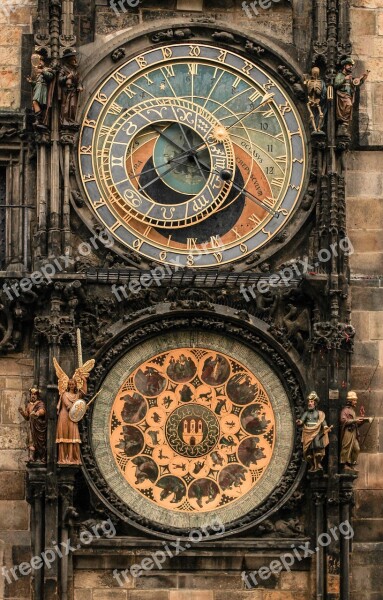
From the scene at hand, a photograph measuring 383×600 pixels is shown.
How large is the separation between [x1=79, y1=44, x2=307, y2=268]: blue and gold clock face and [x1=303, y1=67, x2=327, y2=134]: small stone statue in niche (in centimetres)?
22

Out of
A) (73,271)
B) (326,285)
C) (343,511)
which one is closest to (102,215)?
(73,271)

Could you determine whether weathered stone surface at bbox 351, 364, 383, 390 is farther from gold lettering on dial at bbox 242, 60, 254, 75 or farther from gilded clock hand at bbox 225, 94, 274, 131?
gold lettering on dial at bbox 242, 60, 254, 75

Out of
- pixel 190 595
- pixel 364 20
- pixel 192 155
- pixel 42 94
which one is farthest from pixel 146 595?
pixel 364 20

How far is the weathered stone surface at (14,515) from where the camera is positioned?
24047mm

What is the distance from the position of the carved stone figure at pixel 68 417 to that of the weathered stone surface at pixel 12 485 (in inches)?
26.4

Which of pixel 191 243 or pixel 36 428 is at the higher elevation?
pixel 191 243

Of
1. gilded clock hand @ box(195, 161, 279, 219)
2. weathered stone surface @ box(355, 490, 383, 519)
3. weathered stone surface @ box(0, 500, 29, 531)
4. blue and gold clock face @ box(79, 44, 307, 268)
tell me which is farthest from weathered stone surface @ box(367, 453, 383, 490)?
weathered stone surface @ box(0, 500, 29, 531)

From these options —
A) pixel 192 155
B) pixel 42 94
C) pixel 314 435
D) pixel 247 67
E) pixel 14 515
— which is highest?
pixel 247 67

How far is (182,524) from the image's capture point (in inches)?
943

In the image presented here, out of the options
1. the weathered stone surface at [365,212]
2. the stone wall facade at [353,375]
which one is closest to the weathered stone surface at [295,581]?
the stone wall facade at [353,375]

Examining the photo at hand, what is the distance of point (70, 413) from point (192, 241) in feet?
7.72

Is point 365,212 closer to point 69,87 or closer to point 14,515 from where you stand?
point 69,87

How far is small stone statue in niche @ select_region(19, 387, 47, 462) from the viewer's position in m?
23.8

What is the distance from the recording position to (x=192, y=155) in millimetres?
24844
